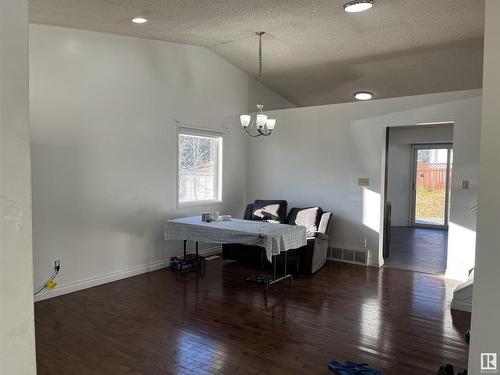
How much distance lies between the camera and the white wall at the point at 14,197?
754 mm

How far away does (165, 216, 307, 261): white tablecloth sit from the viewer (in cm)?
410

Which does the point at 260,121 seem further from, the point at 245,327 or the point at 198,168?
the point at 245,327

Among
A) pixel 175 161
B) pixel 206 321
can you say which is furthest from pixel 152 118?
pixel 206 321

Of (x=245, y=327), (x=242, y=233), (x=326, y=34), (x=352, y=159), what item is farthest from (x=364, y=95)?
(x=245, y=327)

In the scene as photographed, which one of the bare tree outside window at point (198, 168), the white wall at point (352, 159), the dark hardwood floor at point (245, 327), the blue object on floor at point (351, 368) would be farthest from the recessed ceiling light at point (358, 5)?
the blue object on floor at point (351, 368)

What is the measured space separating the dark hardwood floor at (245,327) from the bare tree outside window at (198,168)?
1523mm

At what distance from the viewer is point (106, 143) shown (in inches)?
176

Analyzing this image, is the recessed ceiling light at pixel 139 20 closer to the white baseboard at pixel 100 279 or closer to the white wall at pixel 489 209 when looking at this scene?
the white baseboard at pixel 100 279

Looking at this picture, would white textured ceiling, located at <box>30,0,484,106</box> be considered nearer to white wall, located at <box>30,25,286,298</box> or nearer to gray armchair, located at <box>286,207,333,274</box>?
white wall, located at <box>30,25,286,298</box>

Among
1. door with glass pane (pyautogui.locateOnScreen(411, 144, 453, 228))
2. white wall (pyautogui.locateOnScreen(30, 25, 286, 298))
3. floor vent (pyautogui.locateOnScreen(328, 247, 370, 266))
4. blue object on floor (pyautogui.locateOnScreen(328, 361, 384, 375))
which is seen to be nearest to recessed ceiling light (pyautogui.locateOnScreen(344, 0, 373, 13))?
white wall (pyautogui.locateOnScreen(30, 25, 286, 298))

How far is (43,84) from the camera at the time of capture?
3854 millimetres

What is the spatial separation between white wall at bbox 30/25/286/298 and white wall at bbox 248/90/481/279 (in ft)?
4.34

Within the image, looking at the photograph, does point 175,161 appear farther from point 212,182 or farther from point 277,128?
point 277,128

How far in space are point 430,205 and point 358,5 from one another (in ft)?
22.1
